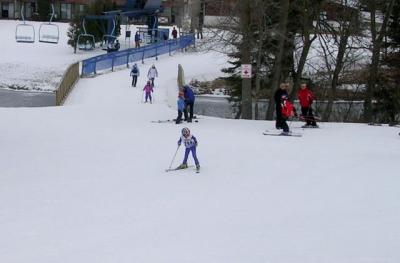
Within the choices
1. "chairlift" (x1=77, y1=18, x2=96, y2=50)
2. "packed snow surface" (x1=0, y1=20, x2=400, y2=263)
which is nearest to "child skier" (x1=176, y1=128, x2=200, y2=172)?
"packed snow surface" (x1=0, y1=20, x2=400, y2=263)

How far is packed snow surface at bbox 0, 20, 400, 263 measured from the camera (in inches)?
325

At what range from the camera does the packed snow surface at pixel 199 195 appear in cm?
827

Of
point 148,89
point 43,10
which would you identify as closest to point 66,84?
point 148,89

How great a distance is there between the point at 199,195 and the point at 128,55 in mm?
31573

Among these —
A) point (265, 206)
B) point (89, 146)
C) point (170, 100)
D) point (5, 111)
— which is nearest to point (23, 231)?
point (265, 206)

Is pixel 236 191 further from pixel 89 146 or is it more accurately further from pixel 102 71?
pixel 102 71

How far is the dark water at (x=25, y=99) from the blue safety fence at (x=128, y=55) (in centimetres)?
290

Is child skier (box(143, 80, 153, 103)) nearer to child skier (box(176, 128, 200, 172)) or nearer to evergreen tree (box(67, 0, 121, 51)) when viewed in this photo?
child skier (box(176, 128, 200, 172))

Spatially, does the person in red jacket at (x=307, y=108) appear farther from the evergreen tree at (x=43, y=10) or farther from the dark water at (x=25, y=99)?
the evergreen tree at (x=43, y=10)

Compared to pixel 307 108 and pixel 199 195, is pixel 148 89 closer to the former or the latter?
pixel 307 108

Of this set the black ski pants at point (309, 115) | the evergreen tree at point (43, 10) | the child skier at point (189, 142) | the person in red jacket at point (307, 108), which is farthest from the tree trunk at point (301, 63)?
the evergreen tree at point (43, 10)

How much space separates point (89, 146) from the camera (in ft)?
53.6

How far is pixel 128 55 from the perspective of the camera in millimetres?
41812

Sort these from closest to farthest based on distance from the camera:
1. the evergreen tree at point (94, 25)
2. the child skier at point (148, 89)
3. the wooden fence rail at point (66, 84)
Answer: the child skier at point (148, 89), the wooden fence rail at point (66, 84), the evergreen tree at point (94, 25)
